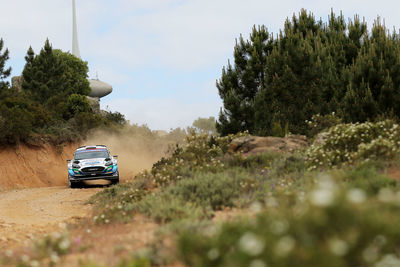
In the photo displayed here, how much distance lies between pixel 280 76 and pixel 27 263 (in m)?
18.0

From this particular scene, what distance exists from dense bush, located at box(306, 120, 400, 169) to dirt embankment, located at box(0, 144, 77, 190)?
63.4 ft

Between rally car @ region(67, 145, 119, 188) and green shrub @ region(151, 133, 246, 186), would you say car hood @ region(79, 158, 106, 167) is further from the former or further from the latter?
green shrub @ region(151, 133, 246, 186)

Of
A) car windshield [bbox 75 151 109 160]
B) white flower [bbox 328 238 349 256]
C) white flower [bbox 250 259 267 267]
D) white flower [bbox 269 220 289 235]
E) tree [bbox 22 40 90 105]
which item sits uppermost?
tree [bbox 22 40 90 105]

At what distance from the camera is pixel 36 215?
39.4 ft

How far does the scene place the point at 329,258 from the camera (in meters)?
3.01

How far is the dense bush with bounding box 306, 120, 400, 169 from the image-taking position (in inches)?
418

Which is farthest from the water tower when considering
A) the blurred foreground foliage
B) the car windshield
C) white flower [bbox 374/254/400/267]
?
white flower [bbox 374/254/400/267]

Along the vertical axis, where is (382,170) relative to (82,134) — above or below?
below

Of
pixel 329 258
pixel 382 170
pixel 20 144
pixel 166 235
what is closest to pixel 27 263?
pixel 166 235

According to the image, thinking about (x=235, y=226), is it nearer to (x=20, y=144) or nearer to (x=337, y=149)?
(x=337, y=149)

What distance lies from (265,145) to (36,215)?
7.56 metres

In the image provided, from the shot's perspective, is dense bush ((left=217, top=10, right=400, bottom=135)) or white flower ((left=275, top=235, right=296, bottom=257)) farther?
dense bush ((left=217, top=10, right=400, bottom=135))

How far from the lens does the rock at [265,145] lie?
14.3m

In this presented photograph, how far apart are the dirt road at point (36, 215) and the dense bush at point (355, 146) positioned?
6.36 meters
